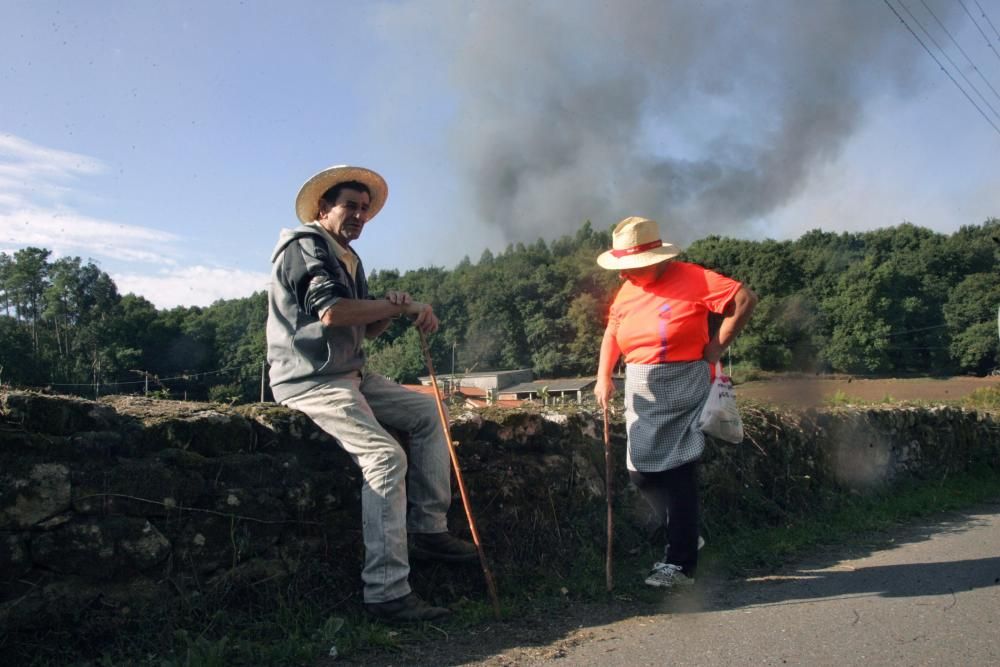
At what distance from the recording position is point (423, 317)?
12.8 feet

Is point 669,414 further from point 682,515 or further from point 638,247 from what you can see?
point 638,247

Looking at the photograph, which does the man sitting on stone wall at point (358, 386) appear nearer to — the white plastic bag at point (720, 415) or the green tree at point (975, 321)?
the white plastic bag at point (720, 415)

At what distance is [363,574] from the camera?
3.41 metres

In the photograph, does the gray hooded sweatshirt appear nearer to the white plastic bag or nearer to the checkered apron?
the checkered apron

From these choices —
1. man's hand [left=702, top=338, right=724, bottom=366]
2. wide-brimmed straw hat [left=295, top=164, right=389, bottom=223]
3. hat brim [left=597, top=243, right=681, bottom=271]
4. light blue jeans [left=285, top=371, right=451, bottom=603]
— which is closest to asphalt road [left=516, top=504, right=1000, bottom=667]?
light blue jeans [left=285, top=371, right=451, bottom=603]

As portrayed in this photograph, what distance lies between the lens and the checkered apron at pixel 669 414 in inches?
167

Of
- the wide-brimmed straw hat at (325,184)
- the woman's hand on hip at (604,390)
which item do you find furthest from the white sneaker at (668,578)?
the wide-brimmed straw hat at (325,184)

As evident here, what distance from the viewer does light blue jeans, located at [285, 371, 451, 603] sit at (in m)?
3.39

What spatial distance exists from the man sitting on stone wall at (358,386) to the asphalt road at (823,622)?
27.9 inches

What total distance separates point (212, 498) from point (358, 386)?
2.69 ft

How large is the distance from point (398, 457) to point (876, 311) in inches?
2007

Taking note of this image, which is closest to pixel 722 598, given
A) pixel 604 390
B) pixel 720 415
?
pixel 720 415

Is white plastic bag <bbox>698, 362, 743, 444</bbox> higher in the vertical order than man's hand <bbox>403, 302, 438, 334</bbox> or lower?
lower

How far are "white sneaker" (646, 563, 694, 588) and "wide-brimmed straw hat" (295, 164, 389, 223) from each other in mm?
2481
